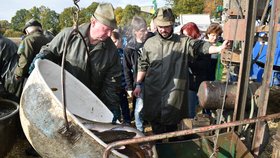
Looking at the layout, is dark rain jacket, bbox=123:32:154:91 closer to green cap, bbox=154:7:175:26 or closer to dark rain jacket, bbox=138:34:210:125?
dark rain jacket, bbox=138:34:210:125

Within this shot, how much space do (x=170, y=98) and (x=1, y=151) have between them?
6.53ft

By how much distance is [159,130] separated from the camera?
3.71m

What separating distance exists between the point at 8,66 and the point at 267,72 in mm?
3353

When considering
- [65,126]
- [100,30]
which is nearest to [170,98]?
[100,30]

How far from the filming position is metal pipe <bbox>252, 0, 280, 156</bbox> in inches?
90.1

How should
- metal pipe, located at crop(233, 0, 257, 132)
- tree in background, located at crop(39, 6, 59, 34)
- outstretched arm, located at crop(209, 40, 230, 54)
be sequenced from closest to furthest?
metal pipe, located at crop(233, 0, 257, 132), outstretched arm, located at crop(209, 40, 230, 54), tree in background, located at crop(39, 6, 59, 34)

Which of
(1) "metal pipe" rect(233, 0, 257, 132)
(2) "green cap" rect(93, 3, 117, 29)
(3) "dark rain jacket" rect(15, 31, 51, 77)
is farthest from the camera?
(3) "dark rain jacket" rect(15, 31, 51, 77)

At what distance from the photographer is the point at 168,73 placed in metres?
3.40

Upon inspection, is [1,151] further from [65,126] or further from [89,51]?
[65,126]

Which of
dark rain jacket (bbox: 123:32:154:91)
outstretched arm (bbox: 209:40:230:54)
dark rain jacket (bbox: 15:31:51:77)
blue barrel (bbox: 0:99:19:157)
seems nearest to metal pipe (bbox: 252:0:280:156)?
outstretched arm (bbox: 209:40:230:54)

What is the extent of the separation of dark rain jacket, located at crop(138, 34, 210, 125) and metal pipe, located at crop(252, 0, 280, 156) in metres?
0.96

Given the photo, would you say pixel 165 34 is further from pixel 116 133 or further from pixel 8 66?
pixel 8 66

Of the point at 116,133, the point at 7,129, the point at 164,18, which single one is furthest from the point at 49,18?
the point at 116,133

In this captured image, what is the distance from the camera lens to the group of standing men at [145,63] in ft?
9.54
